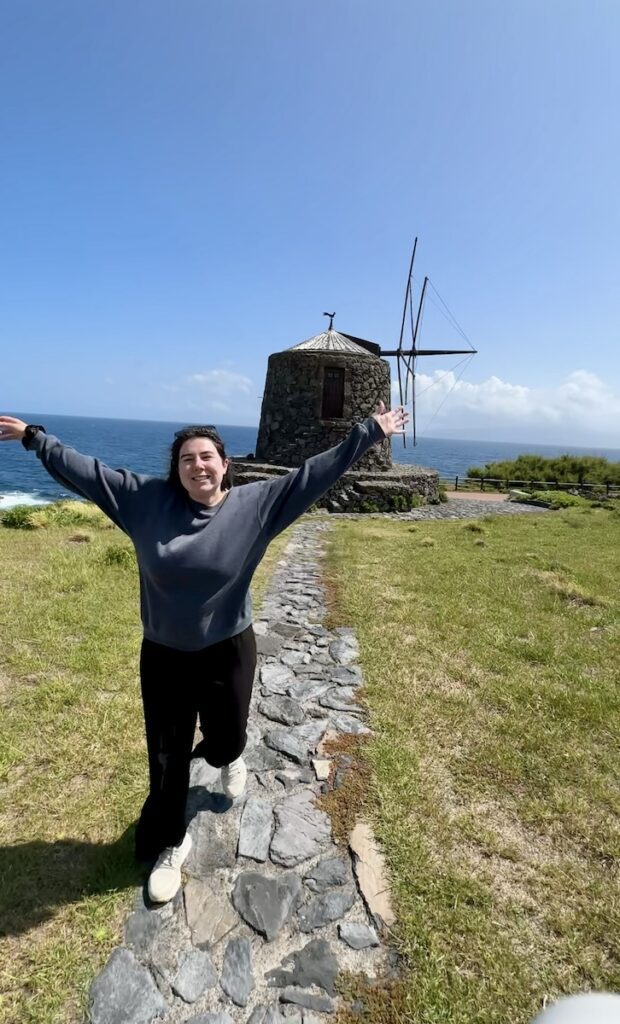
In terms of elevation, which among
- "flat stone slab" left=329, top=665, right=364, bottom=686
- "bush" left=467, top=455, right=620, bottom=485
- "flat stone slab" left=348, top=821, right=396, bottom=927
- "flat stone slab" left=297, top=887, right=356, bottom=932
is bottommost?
"flat stone slab" left=297, top=887, right=356, bottom=932

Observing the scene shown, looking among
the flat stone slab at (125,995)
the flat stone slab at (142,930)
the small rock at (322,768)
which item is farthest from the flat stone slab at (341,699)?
the flat stone slab at (125,995)

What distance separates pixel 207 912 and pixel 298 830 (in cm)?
70

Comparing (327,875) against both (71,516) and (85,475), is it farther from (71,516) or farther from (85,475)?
(71,516)

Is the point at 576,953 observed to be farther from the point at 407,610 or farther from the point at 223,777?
the point at 407,610

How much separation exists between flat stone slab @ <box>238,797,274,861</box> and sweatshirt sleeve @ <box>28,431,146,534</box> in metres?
1.94

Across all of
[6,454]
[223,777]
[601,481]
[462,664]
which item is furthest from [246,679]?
[6,454]

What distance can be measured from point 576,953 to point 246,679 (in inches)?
76.3

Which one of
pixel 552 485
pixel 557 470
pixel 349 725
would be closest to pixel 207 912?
pixel 349 725

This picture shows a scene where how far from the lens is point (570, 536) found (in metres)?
14.6

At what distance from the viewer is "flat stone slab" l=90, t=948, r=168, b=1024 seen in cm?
197

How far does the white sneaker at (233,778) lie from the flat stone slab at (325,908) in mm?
829

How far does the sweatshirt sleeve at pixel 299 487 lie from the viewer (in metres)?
2.51

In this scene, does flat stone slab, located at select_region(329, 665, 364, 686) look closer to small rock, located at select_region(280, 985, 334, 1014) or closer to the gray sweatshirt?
the gray sweatshirt

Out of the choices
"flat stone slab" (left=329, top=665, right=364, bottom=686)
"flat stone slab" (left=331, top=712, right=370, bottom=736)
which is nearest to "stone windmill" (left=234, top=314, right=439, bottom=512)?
"flat stone slab" (left=329, top=665, right=364, bottom=686)
